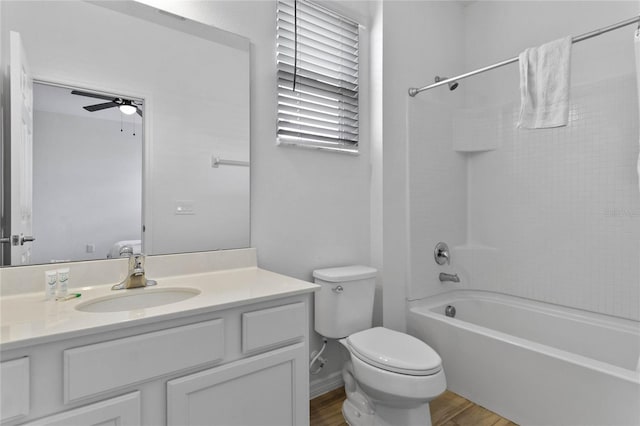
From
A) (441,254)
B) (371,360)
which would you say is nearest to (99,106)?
(371,360)

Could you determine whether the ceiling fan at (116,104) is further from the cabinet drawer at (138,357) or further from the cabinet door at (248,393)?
the cabinet door at (248,393)

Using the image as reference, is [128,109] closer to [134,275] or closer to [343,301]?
[134,275]

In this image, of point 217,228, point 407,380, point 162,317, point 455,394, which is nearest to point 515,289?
point 455,394

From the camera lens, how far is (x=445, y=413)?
6.08 feet

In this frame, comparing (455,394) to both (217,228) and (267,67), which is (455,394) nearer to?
(217,228)

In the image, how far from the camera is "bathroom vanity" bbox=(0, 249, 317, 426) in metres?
0.82

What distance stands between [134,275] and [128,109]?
2.25 ft

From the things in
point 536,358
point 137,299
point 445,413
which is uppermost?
point 137,299

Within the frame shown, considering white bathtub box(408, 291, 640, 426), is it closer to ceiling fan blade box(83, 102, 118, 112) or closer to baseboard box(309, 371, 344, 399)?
baseboard box(309, 371, 344, 399)

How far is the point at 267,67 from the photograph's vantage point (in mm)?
1811

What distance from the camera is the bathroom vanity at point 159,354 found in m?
0.82

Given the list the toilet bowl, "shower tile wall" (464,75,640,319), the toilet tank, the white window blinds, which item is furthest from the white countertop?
"shower tile wall" (464,75,640,319)

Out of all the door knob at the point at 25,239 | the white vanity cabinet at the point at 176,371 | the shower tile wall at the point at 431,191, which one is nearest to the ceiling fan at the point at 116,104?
the door knob at the point at 25,239

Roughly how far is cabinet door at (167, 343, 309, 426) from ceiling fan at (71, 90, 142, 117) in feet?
3.50
